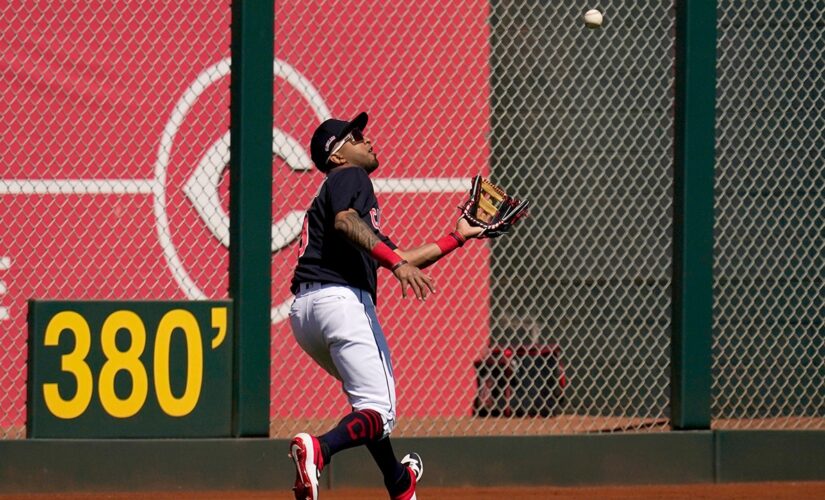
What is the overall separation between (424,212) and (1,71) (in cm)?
301

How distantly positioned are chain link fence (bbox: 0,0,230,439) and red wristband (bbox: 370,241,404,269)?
3.84m

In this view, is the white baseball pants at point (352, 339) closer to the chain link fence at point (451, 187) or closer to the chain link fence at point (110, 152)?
the chain link fence at point (451, 187)

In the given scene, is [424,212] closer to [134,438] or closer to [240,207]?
[240,207]

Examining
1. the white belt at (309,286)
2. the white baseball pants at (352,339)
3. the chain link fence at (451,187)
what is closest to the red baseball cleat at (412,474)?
the white baseball pants at (352,339)

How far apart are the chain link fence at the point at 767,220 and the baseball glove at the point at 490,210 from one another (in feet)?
11.0

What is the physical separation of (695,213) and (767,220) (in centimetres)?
152

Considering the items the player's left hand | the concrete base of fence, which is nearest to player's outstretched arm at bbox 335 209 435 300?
the player's left hand

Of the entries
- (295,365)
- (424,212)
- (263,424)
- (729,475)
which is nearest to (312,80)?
(424,212)

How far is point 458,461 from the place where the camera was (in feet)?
23.4

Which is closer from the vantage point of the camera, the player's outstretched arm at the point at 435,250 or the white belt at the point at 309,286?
the player's outstretched arm at the point at 435,250

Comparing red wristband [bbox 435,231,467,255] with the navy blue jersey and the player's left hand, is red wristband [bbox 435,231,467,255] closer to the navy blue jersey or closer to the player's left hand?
the player's left hand

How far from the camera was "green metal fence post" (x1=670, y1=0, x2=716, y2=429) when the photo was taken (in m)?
7.37

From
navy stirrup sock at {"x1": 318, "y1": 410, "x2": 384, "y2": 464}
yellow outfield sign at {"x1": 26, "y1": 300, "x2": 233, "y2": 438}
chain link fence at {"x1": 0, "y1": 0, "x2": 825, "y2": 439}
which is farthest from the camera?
chain link fence at {"x1": 0, "y1": 0, "x2": 825, "y2": 439}

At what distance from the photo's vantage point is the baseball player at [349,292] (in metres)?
5.30
